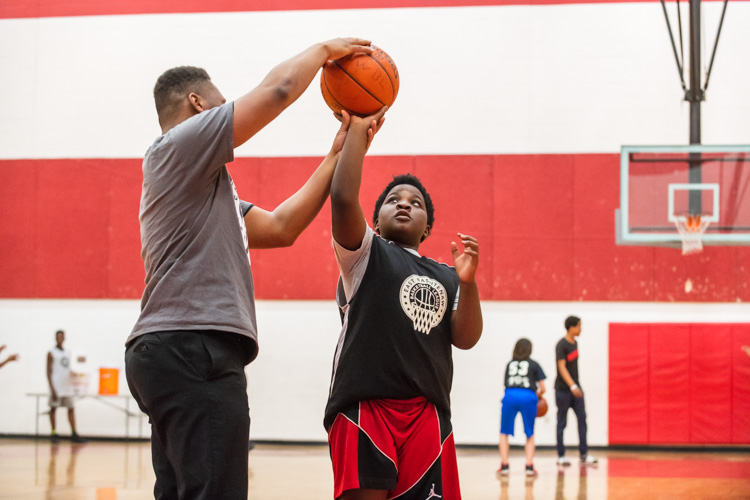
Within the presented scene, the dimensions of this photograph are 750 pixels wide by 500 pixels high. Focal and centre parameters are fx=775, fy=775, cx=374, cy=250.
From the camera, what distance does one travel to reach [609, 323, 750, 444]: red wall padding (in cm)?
1018

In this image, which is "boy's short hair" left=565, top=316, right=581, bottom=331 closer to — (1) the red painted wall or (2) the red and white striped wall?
(2) the red and white striped wall

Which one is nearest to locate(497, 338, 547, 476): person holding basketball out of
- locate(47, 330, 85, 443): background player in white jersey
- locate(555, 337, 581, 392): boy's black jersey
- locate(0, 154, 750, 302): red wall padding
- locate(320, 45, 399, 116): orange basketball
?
locate(555, 337, 581, 392): boy's black jersey

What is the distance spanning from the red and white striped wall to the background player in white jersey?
262 millimetres

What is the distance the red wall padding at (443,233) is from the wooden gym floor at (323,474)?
2085 millimetres

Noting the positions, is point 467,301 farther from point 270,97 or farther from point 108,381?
point 108,381

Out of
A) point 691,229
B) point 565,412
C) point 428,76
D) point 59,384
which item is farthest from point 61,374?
point 691,229

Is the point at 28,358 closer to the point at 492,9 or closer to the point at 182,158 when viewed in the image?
the point at 492,9

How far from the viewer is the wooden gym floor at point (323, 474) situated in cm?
682

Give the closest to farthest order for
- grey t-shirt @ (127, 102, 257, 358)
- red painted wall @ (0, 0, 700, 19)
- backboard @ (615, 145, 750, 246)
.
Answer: grey t-shirt @ (127, 102, 257, 358)
backboard @ (615, 145, 750, 246)
red painted wall @ (0, 0, 700, 19)

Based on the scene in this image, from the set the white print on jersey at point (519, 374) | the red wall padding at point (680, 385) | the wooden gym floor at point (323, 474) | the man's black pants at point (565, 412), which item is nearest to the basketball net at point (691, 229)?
the red wall padding at point (680, 385)

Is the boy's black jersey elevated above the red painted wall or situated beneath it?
situated beneath

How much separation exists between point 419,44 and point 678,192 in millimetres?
4111

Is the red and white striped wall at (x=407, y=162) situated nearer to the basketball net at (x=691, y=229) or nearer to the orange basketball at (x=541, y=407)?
the basketball net at (x=691, y=229)

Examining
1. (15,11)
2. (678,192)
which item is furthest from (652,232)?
(15,11)
